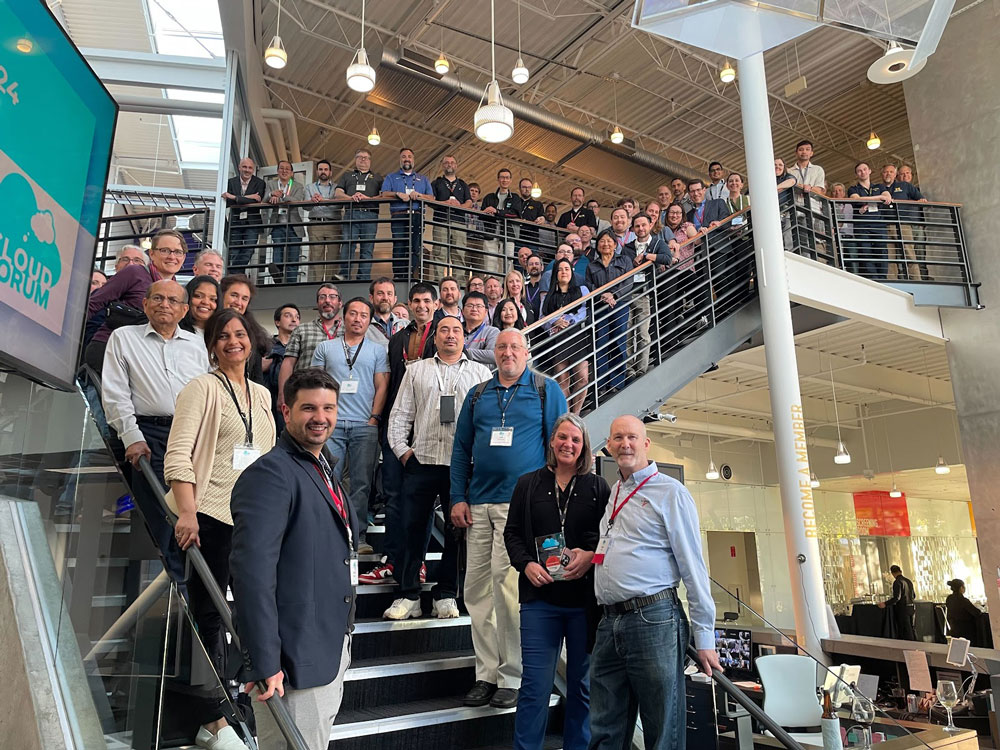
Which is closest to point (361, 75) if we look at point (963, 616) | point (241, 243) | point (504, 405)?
point (241, 243)

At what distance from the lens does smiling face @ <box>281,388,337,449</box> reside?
2061mm

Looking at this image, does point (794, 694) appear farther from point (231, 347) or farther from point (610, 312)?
point (610, 312)

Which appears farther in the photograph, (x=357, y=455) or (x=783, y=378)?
(x=783, y=378)

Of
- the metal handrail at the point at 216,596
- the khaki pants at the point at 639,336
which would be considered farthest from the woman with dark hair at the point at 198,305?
the khaki pants at the point at 639,336

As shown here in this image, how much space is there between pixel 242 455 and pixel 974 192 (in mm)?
10362

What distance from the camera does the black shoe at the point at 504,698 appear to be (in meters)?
3.07

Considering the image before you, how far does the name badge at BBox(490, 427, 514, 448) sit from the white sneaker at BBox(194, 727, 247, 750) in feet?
5.08

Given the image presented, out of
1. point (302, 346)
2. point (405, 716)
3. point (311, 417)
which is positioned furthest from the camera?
point (302, 346)

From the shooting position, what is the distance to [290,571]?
192 centimetres

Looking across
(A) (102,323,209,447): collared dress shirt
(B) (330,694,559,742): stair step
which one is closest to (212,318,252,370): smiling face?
(A) (102,323,209,447): collared dress shirt

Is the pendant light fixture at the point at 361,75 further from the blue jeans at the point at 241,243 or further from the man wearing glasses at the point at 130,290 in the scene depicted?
the man wearing glasses at the point at 130,290

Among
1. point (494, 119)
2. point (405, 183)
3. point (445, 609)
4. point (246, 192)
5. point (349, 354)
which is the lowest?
point (445, 609)

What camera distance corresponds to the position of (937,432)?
15672 millimetres

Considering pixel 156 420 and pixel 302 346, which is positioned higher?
pixel 302 346
